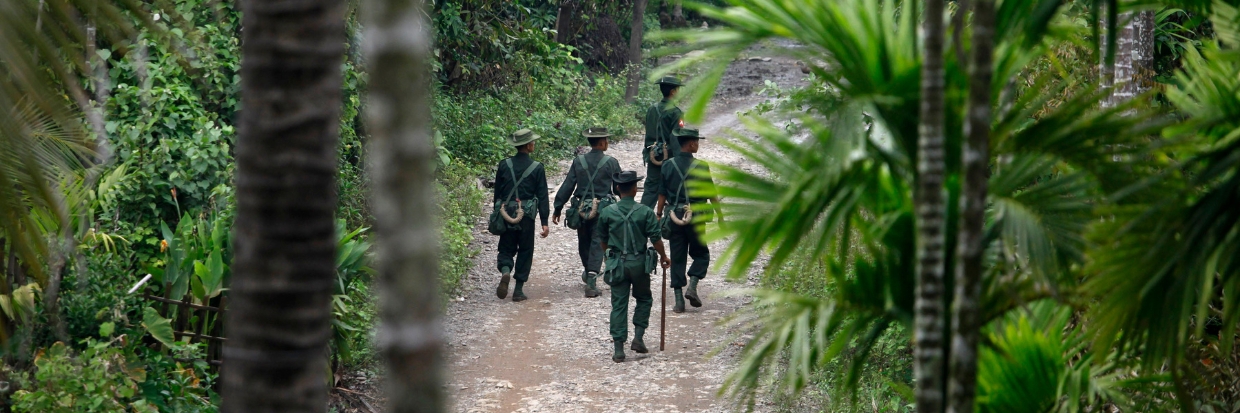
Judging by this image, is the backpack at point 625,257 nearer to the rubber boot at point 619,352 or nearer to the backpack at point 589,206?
the rubber boot at point 619,352

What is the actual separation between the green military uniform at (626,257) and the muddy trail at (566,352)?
1.38 ft

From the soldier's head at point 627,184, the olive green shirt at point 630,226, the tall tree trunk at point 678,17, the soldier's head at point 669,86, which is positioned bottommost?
the olive green shirt at point 630,226

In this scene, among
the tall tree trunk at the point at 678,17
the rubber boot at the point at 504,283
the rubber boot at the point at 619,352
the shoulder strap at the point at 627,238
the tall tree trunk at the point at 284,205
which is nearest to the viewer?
the tall tree trunk at the point at 284,205

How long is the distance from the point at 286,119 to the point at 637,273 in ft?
21.3

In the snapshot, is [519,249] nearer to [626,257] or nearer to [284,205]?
[626,257]

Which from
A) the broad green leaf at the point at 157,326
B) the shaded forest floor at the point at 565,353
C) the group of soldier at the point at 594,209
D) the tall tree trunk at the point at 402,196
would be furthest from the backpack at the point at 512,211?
the tall tree trunk at the point at 402,196

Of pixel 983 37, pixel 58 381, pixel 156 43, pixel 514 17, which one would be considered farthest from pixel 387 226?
pixel 514 17

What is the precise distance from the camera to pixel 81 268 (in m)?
5.79

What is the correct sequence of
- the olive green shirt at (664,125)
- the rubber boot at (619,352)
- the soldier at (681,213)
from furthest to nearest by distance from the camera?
the olive green shirt at (664,125)
the soldier at (681,213)
the rubber boot at (619,352)

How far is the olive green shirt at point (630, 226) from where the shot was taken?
8.33 m

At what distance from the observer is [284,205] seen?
1.97 meters

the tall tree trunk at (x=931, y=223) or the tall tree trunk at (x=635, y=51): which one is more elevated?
the tall tree trunk at (x=635, y=51)

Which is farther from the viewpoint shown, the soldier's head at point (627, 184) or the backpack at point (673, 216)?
the backpack at point (673, 216)

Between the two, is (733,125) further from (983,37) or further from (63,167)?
(983,37)
